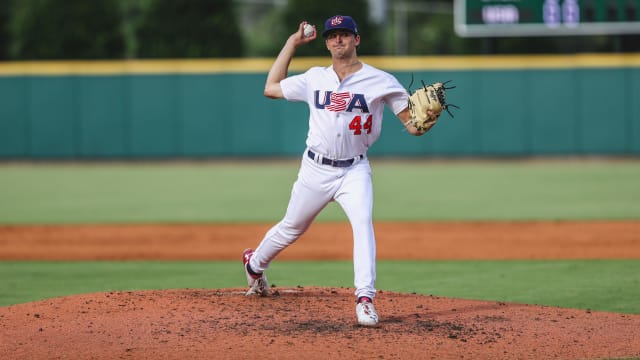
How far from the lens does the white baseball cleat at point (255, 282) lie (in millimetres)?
6680

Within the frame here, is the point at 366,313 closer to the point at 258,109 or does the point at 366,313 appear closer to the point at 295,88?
the point at 295,88

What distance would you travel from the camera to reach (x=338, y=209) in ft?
46.9

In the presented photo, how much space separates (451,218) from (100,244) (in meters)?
4.42

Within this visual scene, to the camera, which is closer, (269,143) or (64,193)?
(64,193)

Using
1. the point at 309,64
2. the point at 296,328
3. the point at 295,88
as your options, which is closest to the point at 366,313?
the point at 296,328

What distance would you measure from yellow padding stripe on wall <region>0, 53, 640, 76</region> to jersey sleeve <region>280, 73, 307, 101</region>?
1605cm

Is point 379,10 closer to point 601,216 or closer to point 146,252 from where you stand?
point 601,216

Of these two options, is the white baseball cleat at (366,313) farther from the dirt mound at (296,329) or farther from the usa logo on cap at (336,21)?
the usa logo on cap at (336,21)

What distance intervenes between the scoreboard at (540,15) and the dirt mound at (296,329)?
1193cm

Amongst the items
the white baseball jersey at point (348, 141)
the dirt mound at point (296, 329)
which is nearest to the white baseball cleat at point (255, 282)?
the dirt mound at point (296, 329)

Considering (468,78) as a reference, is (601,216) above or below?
below

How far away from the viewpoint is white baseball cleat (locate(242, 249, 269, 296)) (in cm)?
668

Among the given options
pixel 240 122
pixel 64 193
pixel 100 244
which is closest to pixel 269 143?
pixel 240 122

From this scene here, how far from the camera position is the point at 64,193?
16.6 m
